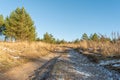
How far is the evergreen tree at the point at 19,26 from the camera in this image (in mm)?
47438

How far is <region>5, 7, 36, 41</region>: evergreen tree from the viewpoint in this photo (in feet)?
156

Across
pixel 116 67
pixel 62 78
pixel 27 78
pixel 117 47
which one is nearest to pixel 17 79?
pixel 27 78

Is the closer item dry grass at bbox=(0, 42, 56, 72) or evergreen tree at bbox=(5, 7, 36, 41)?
dry grass at bbox=(0, 42, 56, 72)

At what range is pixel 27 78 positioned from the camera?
8.18 m

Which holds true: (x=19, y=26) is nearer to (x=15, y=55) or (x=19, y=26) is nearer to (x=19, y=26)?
(x=19, y=26)

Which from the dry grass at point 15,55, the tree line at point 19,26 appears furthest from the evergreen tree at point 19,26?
the dry grass at point 15,55

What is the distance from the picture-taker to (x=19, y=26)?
47.3 metres

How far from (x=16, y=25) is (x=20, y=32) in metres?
1.79

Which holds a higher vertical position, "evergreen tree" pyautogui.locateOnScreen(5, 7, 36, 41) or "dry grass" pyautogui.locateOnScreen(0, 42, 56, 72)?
"evergreen tree" pyautogui.locateOnScreen(5, 7, 36, 41)

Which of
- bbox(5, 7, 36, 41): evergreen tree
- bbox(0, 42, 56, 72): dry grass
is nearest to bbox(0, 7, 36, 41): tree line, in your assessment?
bbox(5, 7, 36, 41): evergreen tree

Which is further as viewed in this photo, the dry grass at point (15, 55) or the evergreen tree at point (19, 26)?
the evergreen tree at point (19, 26)

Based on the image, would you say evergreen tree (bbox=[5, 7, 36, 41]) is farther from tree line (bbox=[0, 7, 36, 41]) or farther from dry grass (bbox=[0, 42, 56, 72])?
dry grass (bbox=[0, 42, 56, 72])

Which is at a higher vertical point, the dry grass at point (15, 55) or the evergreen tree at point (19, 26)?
the evergreen tree at point (19, 26)

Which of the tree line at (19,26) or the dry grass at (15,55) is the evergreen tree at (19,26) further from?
the dry grass at (15,55)
